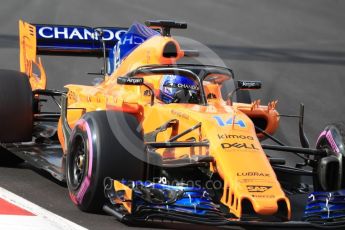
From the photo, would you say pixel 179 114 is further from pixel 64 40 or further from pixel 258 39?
pixel 258 39

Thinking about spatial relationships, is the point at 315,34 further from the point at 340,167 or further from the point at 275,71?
the point at 340,167

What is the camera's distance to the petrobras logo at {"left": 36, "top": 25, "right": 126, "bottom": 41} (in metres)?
10.5

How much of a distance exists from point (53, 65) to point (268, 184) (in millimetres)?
8595

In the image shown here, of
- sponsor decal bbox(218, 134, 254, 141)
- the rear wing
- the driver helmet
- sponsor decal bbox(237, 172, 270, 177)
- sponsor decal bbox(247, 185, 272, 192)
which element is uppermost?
the rear wing

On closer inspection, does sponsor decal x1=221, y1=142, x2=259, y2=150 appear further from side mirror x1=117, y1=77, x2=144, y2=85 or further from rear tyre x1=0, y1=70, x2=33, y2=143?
rear tyre x1=0, y1=70, x2=33, y2=143

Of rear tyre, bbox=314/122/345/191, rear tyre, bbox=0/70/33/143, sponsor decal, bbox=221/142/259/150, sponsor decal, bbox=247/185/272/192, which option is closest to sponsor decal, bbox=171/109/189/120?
sponsor decal, bbox=221/142/259/150

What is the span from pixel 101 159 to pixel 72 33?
3691 millimetres

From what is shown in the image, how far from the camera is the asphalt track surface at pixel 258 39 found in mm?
13656

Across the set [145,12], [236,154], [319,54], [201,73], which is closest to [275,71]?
[319,54]

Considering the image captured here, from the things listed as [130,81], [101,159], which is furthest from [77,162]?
[130,81]

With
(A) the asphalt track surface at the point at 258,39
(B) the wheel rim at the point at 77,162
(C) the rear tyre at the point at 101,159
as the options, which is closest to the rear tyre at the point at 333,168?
(C) the rear tyre at the point at 101,159

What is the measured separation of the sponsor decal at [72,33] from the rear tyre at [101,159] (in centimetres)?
314

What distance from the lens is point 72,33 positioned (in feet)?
34.6

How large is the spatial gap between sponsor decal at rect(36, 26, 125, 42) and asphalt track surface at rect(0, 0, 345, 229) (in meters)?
1.75
